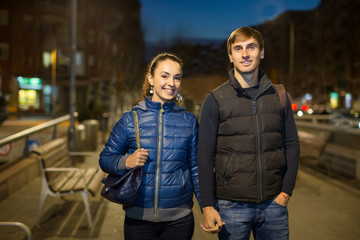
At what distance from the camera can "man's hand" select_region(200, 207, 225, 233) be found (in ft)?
7.84

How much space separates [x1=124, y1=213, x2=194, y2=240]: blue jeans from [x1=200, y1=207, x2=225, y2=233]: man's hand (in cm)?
21

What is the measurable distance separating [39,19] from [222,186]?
43.6 m

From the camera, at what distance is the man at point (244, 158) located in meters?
2.44

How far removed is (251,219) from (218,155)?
0.45m

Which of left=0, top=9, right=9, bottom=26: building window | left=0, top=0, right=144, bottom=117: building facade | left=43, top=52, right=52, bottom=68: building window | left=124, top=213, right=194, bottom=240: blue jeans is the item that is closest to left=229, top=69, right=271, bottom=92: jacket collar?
left=124, top=213, right=194, bottom=240: blue jeans

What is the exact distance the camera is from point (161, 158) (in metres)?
2.54

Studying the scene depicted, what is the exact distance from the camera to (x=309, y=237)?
494 centimetres

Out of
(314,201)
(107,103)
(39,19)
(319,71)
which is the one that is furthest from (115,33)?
(314,201)

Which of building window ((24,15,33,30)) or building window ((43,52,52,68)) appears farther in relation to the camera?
building window ((43,52,52,68))

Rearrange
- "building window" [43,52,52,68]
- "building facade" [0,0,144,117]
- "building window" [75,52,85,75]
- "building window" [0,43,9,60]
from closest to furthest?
"building window" [0,43,9,60]
"building facade" [0,0,144,117]
"building window" [43,52,52,68]
"building window" [75,52,85,75]

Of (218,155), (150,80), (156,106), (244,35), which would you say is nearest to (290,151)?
(218,155)

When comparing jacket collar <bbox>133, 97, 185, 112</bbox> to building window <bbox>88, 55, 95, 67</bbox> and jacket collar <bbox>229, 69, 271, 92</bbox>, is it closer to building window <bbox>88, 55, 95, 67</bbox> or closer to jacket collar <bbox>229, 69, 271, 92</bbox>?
jacket collar <bbox>229, 69, 271, 92</bbox>

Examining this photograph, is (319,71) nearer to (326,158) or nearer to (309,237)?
(326,158)

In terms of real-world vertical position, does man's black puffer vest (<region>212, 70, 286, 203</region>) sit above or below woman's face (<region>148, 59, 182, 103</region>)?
below
